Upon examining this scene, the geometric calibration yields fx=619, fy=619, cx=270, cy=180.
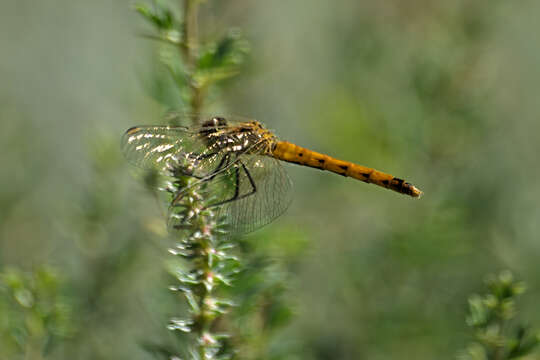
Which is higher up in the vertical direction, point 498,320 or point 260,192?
point 260,192

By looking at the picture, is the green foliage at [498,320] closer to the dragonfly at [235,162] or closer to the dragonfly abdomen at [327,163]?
the dragonfly at [235,162]

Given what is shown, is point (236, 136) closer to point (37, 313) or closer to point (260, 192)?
point (260, 192)

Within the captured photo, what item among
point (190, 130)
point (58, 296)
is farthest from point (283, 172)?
point (58, 296)

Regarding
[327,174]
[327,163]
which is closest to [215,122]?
[327,163]

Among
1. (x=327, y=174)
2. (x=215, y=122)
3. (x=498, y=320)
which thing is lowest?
(x=498, y=320)

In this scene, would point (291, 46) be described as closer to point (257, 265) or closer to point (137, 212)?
point (137, 212)

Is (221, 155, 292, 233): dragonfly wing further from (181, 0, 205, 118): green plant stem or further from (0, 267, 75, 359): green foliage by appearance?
(0, 267, 75, 359): green foliage
